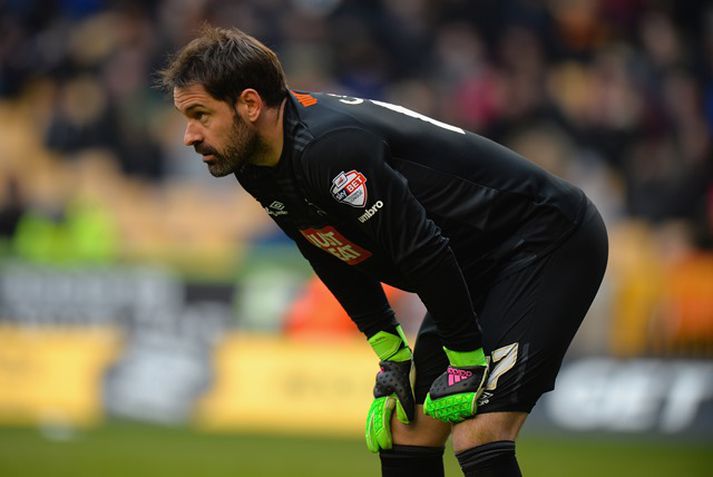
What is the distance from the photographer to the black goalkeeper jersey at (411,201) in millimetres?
4258

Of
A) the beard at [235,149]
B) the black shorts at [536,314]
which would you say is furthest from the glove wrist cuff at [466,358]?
the beard at [235,149]

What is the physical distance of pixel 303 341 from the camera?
10875 millimetres

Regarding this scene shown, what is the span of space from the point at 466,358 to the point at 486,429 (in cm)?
28

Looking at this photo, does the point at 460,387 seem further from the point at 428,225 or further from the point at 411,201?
the point at 411,201

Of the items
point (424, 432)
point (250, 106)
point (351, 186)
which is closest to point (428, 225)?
point (351, 186)

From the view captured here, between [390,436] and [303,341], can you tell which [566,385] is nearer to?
[303,341]

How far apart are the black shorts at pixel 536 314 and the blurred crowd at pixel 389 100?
237 inches

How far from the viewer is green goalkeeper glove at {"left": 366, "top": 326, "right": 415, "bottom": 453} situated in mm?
4918

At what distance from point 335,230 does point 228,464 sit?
17.2ft

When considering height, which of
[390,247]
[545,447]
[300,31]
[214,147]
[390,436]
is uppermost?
[300,31]

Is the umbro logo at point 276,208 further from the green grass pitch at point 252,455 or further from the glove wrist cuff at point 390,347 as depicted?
the green grass pitch at point 252,455

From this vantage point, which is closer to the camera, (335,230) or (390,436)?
(335,230)

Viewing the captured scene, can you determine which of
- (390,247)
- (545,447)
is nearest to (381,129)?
(390,247)

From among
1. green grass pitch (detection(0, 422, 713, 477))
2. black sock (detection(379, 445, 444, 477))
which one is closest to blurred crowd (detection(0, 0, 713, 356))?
green grass pitch (detection(0, 422, 713, 477))
